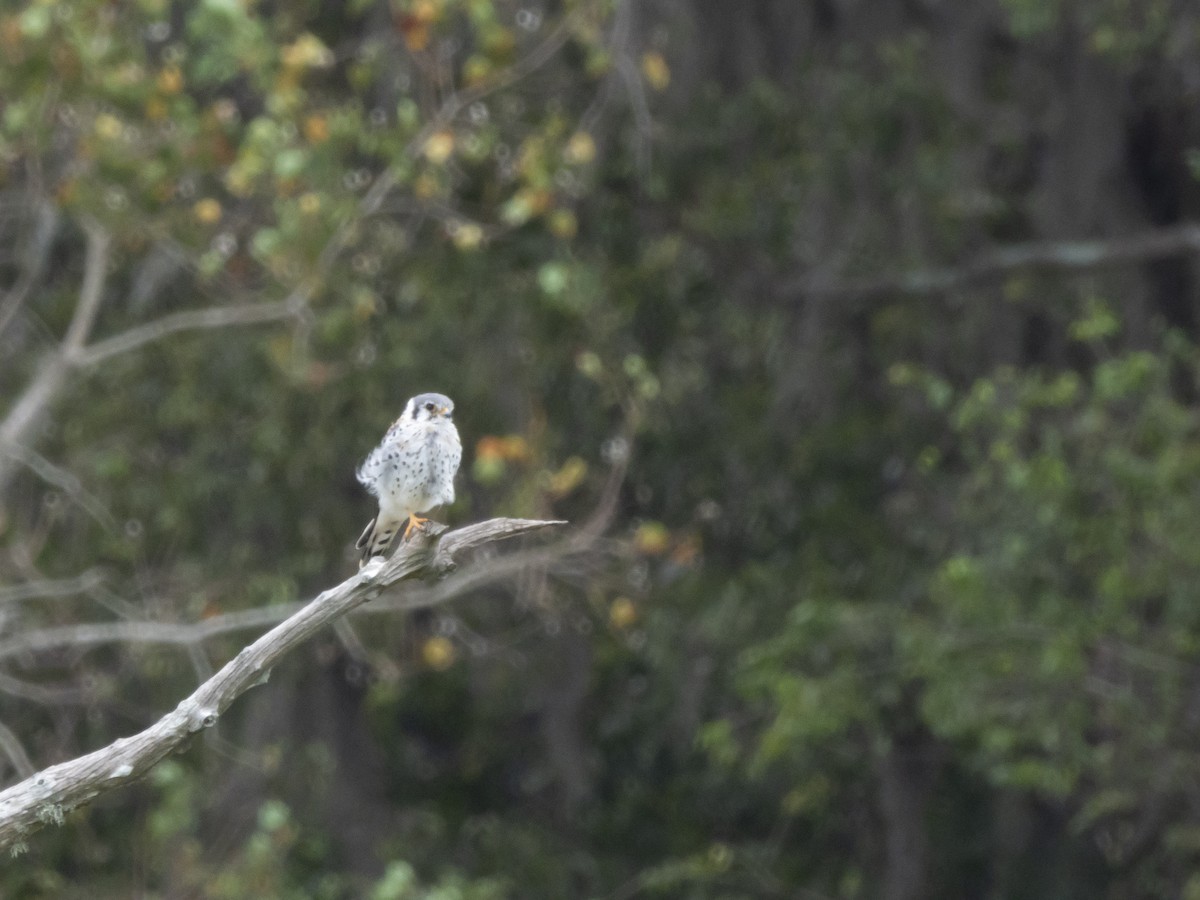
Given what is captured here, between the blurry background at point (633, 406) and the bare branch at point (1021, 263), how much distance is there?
0.02 m

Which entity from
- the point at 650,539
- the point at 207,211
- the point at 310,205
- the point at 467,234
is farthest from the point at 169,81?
the point at 650,539

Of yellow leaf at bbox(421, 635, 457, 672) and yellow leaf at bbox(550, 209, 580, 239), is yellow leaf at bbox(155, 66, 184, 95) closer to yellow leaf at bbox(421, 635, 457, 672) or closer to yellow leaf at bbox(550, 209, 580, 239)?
yellow leaf at bbox(550, 209, 580, 239)

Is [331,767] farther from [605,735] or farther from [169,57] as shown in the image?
[169,57]

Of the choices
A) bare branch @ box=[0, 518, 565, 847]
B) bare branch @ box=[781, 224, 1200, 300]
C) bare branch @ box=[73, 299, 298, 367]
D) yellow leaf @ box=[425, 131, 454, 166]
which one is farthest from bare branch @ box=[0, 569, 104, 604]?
bare branch @ box=[0, 518, 565, 847]

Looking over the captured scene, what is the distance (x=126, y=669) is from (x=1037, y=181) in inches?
161

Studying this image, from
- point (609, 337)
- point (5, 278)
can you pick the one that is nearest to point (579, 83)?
point (609, 337)

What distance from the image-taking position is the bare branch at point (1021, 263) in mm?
8547

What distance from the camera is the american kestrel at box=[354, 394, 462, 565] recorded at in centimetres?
513

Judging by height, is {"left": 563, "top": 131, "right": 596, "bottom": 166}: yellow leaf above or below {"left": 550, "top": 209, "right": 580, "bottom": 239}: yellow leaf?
above

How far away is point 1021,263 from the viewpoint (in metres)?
8.81

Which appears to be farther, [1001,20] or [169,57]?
[1001,20]

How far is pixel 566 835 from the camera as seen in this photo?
10.4m

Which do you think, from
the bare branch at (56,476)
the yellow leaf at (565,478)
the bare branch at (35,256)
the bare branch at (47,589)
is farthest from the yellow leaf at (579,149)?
the bare branch at (47,589)

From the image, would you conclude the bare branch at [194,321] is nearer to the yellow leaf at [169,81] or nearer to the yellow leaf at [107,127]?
the yellow leaf at [107,127]
